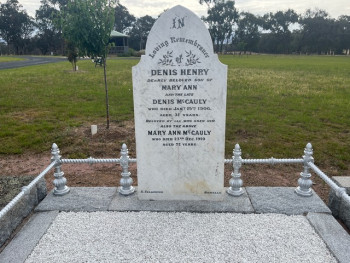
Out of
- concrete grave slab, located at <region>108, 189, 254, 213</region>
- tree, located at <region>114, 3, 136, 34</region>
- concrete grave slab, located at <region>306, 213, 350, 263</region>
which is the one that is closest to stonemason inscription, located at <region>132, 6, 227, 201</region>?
concrete grave slab, located at <region>108, 189, 254, 213</region>

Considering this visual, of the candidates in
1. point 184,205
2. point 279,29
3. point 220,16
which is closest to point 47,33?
point 220,16

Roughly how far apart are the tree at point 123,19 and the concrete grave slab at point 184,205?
297ft

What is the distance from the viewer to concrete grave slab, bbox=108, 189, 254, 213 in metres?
4.02

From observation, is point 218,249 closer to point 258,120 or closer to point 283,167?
point 283,167

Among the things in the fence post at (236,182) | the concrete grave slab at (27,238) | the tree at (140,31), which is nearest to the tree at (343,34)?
the tree at (140,31)

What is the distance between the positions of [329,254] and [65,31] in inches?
307

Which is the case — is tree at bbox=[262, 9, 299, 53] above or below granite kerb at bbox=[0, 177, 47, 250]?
above

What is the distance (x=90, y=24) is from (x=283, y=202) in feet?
21.0

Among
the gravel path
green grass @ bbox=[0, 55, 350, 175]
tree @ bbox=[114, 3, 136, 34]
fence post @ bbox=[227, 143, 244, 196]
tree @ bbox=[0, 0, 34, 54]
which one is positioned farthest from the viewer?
tree @ bbox=[114, 3, 136, 34]

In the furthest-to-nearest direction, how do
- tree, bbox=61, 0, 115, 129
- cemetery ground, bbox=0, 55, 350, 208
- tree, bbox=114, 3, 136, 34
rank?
tree, bbox=114, 3, 136, 34
tree, bbox=61, 0, 115, 129
cemetery ground, bbox=0, 55, 350, 208

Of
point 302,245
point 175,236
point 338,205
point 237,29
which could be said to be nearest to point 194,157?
point 175,236

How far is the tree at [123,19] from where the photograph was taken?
8906 cm

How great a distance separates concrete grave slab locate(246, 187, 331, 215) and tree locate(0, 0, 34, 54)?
8014 cm

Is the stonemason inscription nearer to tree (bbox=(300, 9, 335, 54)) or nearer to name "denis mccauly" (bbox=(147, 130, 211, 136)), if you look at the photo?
name "denis mccauly" (bbox=(147, 130, 211, 136))
